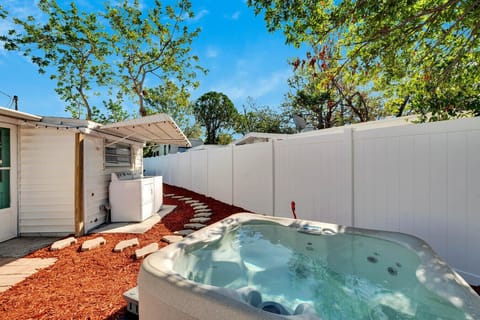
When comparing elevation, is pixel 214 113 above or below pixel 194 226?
above

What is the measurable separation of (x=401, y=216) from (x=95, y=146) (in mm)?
6585

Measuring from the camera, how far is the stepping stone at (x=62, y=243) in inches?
165

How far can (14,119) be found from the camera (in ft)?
15.6

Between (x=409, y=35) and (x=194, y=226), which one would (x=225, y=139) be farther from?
(x=409, y=35)

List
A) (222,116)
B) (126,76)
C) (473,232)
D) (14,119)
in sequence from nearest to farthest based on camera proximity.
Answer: (473,232)
(14,119)
(126,76)
(222,116)

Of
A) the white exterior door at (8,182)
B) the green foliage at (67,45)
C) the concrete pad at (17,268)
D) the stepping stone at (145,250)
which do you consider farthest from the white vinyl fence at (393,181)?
the green foliage at (67,45)

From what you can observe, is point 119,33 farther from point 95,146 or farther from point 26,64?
point 95,146

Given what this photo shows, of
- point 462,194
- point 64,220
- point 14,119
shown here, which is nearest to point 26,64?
point 14,119

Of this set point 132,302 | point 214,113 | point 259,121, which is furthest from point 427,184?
point 214,113

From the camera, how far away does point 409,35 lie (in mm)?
4520

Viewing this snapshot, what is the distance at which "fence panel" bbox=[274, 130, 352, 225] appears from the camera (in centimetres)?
390

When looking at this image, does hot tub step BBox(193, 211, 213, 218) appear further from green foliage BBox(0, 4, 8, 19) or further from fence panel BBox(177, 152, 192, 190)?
green foliage BBox(0, 4, 8, 19)

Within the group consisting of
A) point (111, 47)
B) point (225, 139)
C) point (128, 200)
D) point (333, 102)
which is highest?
point (111, 47)

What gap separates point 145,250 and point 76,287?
112cm
